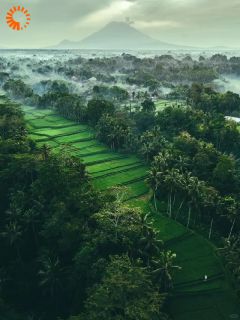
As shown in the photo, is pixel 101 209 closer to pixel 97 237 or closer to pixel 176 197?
pixel 97 237

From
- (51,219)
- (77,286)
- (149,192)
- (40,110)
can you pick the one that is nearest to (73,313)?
(77,286)

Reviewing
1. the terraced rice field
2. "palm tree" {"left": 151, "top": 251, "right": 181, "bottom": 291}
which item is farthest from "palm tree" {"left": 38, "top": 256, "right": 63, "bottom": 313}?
the terraced rice field

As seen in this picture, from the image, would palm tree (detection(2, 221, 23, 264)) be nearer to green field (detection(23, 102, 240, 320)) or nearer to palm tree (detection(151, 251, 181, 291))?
green field (detection(23, 102, 240, 320))

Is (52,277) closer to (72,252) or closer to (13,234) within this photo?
(72,252)

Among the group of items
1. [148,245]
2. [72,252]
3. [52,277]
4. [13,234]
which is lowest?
[52,277]

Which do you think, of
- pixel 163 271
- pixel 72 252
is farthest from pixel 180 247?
pixel 72 252

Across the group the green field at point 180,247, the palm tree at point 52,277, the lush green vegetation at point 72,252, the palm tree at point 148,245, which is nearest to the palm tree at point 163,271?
the lush green vegetation at point 72,252

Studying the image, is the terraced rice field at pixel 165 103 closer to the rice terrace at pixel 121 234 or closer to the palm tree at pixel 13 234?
the rice terrace at pixel 121 234

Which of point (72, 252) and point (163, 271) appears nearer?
point (163, 271)
